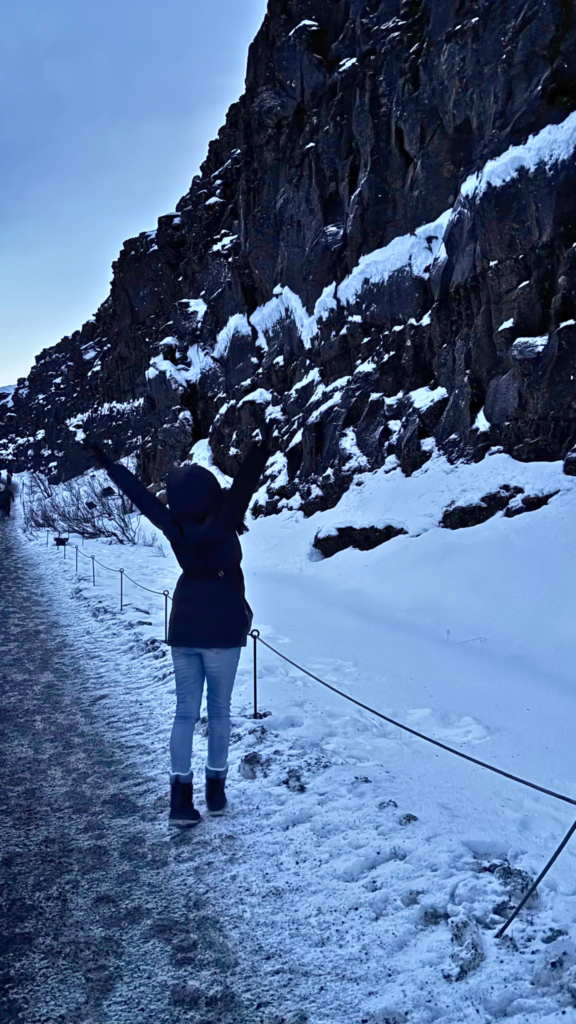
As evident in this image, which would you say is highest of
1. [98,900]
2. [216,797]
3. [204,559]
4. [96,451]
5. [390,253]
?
[390,253]

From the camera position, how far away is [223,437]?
116 ft

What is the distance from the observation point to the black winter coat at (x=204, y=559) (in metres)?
3.37

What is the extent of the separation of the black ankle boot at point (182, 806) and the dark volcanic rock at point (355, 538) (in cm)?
1239

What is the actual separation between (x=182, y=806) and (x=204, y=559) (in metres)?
1.49

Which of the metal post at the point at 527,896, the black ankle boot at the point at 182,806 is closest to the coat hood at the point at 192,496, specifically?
the black ankle boot at the point at 182,806

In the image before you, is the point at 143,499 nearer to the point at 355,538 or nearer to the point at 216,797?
the point at 216,797

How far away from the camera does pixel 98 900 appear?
2908 mm

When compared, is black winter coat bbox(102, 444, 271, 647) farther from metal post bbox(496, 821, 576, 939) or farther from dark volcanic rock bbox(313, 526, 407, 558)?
dark volcanic rock bbox(313, 526, 407, 558)

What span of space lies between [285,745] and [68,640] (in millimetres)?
5189

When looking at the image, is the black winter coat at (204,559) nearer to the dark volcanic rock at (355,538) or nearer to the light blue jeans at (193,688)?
the light blue jeans at (193,688)

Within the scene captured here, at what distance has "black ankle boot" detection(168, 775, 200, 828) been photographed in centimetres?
349

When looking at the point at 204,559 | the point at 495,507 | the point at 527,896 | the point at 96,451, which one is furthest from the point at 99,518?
the point at 527,896

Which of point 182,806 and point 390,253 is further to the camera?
point 390,253

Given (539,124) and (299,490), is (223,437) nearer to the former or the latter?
(299,490)
